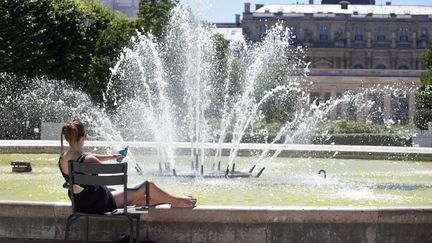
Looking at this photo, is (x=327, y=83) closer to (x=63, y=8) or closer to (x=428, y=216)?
(x=63, y=8)

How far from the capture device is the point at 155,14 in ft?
154

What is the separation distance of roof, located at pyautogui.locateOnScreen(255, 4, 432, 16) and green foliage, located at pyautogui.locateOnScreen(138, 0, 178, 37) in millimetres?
68682

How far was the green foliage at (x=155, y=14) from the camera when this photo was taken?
151 feet

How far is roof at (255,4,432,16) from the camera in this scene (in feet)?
383

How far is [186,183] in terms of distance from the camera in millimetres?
14320

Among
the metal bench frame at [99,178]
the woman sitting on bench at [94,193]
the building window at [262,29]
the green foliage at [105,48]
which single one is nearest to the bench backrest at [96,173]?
the metal bench frame at [99,178]

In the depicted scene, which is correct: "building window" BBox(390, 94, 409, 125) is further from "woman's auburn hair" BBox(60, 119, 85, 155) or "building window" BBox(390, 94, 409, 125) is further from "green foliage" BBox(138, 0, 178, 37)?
"woman's auburn hair" BBox(60, 119, 85, 155)

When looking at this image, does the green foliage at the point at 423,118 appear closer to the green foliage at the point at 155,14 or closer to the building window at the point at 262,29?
the green foliage at the point at 155,14

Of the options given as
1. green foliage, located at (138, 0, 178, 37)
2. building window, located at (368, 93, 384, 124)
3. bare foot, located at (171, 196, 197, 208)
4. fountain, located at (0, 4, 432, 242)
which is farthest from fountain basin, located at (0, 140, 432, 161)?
building window, located at (368, 93, 384, 124)

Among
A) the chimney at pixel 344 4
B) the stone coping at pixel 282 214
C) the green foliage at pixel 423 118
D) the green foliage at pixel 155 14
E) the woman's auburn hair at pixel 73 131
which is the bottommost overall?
the stone coping at pixel 282 214

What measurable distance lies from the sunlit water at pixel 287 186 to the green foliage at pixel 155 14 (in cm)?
2600

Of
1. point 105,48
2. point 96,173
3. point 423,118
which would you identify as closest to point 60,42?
point 105,48

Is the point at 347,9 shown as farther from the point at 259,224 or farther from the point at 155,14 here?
the point at 259,224

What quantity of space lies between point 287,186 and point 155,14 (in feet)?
111
